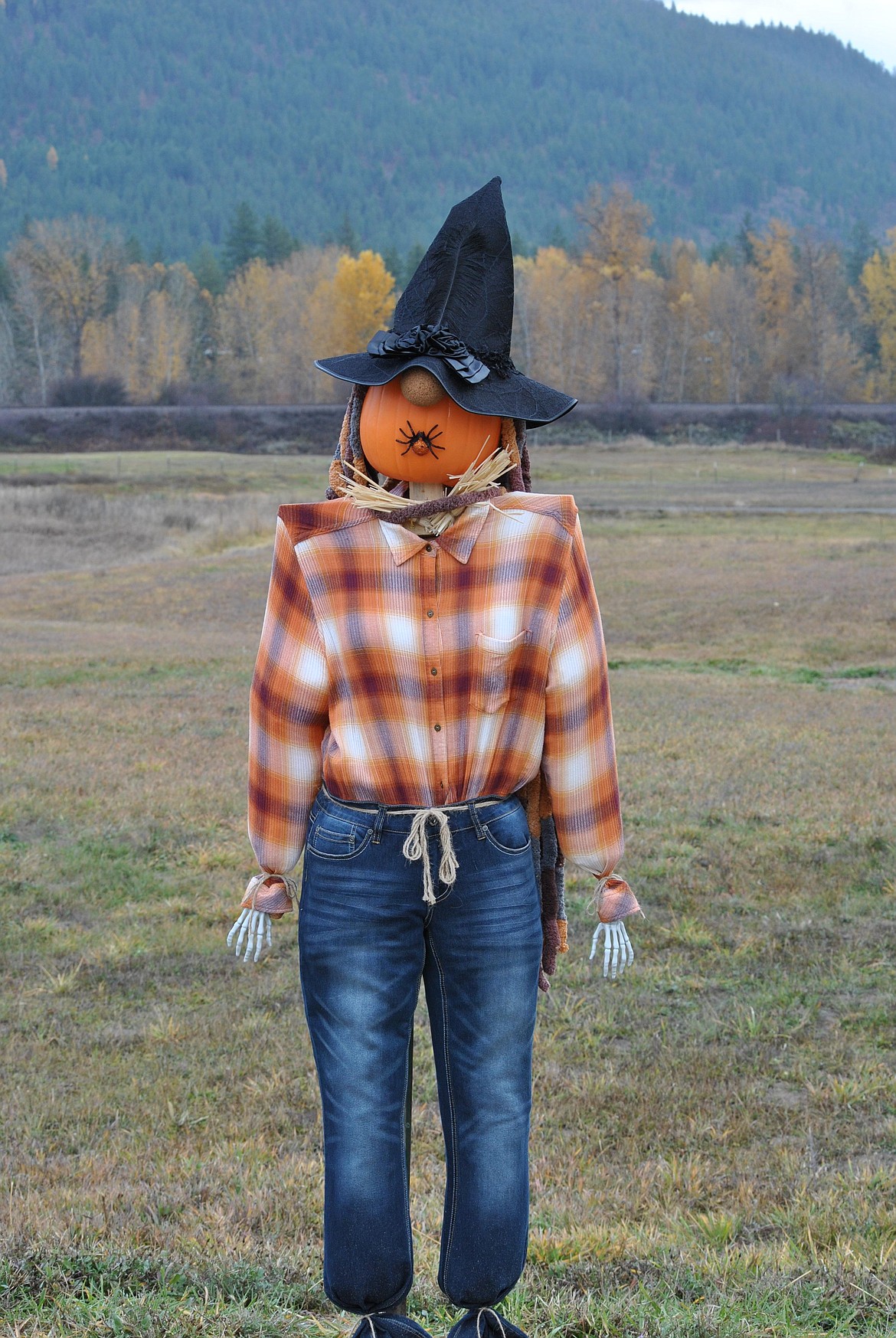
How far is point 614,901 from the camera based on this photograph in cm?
304

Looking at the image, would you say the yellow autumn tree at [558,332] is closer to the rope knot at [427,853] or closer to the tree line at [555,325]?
the tree line at [555,325]

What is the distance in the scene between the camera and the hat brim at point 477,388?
9.81 feet

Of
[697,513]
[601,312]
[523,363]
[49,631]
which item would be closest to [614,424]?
[523,363]

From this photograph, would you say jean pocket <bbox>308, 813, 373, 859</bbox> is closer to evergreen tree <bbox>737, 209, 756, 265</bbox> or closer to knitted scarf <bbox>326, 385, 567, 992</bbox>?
knitted scarf <bbox>326, 385, 567, 992</bbox>

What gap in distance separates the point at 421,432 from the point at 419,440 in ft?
0.06

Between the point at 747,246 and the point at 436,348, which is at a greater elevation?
the point at 747,246

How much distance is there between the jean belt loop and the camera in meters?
2.84

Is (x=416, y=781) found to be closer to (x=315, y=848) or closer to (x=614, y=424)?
(x=315, y=848)

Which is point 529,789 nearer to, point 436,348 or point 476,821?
point 476,821

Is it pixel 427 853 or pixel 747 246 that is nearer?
pixel 427 853

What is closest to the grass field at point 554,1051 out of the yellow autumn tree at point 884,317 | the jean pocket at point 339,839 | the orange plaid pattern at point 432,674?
the orange plaid pattern at point 432,674

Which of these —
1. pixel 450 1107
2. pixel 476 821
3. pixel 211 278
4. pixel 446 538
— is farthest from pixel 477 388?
pixel 211 278

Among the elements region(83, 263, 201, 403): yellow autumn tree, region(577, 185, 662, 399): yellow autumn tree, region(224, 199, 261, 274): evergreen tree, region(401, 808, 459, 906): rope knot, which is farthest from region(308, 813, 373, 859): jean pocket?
region(224, 199, 261, 274): evergreen tree

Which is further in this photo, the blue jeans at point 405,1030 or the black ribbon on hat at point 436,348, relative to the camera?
the black ribbon on hat at point 436,348
